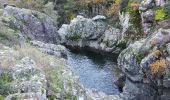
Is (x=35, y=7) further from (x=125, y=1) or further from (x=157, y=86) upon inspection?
(x=157, y=86)

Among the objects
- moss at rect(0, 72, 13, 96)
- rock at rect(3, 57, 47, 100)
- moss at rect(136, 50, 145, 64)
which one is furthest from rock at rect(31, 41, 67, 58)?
moss at rect(136, 50, 145, 64)

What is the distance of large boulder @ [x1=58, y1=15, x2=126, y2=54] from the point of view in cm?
6912

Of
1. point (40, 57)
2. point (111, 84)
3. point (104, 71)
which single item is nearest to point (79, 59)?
point (104, 71)

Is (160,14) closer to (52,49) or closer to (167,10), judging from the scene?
(167,10)

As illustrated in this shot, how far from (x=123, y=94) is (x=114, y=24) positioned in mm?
30670

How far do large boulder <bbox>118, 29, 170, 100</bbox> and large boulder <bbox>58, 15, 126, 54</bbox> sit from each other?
2502cm

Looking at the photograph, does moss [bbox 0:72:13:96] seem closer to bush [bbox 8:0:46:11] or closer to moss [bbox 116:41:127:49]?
moss [bbox 116:41:127:49]

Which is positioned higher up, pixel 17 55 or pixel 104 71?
pixel 17 55

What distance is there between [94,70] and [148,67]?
Result: 15602mm

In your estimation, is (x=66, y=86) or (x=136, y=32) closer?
(x=66, y=86)

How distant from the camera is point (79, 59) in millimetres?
61438

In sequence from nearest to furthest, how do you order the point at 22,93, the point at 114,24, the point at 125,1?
the point at 22,93
the point at 125,1
the point at 114,24

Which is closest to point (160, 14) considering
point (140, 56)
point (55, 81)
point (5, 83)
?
point (140, 56)

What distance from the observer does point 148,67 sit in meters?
39.6
